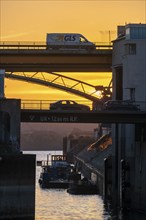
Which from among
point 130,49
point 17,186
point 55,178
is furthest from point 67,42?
point 55,178

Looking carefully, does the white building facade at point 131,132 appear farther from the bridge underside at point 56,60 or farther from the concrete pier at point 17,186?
the concrete pier at point 17,186

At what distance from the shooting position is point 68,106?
13012cm

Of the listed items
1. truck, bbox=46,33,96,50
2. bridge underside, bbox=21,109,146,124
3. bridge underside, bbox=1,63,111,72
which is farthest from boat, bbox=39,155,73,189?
bridge underside, bbox=21,109,146,124

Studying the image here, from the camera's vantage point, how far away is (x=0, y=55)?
464 feet

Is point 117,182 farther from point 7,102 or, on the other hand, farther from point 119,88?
point 7,102

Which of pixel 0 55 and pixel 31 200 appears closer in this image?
pixel 31 200

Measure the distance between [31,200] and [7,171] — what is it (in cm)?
356

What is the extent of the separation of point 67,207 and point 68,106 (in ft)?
47.5

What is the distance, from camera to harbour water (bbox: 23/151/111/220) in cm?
12186

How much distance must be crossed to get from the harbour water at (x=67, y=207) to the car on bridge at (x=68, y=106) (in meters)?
11.5

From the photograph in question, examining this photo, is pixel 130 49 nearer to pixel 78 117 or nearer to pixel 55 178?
pixel 78 117

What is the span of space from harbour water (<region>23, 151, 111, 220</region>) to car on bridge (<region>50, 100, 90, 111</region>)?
11463 mm

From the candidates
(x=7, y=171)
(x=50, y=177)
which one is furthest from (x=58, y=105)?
(x=50, y=177)

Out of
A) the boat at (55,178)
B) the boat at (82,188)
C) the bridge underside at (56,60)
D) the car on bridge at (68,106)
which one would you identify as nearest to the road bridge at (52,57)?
the bridge underside at (56,60)
